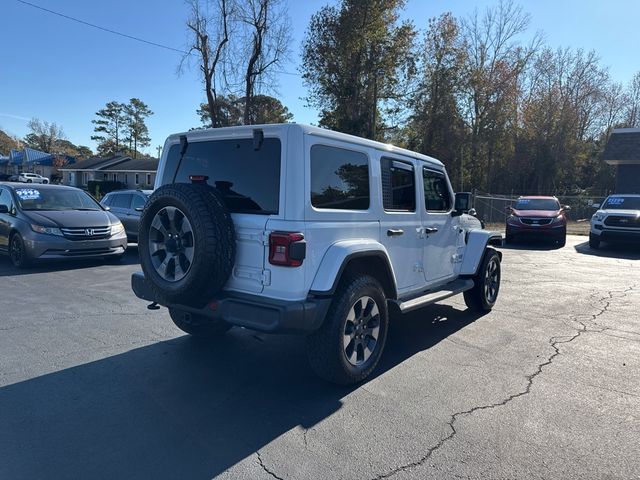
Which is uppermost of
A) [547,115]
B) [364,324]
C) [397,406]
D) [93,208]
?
[547,115]

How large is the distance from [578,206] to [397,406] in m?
31.7

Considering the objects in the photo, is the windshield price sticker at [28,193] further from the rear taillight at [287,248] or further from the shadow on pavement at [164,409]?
the rear taillight at [287,248]

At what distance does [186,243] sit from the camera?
3.76 m

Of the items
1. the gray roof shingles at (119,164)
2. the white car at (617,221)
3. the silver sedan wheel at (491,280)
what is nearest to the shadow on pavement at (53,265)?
the silver sedan wheel at (491,280)

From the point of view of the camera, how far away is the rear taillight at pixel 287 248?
3464mm

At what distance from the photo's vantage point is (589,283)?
9.17 m

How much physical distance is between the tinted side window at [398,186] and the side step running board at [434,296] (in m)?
0.94

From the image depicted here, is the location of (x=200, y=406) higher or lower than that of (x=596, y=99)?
lower

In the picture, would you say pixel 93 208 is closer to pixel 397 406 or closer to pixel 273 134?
pixel 273 134

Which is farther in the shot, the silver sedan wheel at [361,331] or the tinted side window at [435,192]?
the tinted side window at [435,192]

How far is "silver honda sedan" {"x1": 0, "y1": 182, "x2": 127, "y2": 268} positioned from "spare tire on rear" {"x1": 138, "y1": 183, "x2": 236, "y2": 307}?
602cm

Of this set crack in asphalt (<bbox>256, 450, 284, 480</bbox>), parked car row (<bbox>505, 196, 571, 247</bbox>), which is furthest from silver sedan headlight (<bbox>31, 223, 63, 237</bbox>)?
parked car row (<bbox>505, 196, 571, 247</bbox>)

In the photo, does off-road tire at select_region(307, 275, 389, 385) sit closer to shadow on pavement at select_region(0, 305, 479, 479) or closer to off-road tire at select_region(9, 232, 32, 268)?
shadow on pavement at select_region(0, 305, 479, 479)

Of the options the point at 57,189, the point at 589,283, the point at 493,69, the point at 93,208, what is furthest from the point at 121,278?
the point at 493,69
